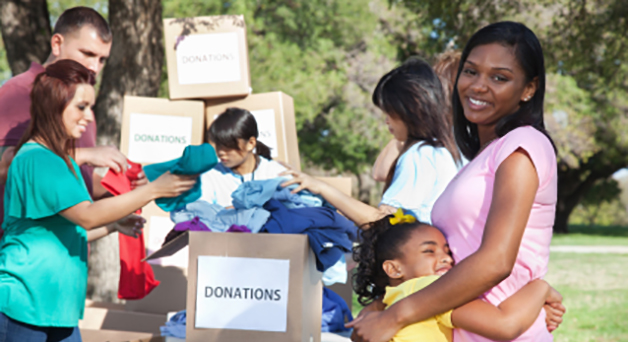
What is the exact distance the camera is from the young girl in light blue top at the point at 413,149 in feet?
8.24

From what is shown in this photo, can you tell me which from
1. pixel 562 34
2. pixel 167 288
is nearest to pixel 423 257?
pixel 167 288

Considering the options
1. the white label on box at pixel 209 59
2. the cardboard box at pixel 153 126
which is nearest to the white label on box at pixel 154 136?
the cardboard box at pixel 153 126

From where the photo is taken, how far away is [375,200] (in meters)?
20.7

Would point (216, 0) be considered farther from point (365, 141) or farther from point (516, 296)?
point (516, 296)

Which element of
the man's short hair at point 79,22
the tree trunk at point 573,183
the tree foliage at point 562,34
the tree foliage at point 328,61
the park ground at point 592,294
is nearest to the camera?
the man's short hair at point 79,22

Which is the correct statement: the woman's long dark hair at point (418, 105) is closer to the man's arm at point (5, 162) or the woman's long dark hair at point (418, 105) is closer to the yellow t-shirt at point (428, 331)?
the yellow t-shirt at point (428, 331)

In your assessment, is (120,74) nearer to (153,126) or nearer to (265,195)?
(153,126)

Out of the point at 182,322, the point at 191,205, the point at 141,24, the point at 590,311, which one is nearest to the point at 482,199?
the point at 191,205

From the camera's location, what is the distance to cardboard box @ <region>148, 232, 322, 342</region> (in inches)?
90.0

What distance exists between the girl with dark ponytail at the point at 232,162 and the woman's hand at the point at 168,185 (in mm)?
1030

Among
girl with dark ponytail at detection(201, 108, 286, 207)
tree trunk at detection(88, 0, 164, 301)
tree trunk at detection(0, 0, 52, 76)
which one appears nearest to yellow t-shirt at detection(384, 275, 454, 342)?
girl with dark ponytail at detection(201, 108, 286, 207)

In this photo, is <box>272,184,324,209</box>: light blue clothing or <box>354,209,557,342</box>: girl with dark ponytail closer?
<box>354,209,557,342</box>: girl with dark ponytail

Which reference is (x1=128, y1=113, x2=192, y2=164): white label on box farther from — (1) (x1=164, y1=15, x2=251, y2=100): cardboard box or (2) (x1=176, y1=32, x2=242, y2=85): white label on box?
(2) (x1=176, y1=32, x2=242, y2=85): white label on box

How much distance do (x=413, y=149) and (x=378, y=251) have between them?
31.9 inches
